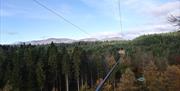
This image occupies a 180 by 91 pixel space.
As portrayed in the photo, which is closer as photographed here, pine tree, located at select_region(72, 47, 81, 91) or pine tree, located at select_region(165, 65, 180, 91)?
pine tree, located at select_region(165, 65, 180, 91)

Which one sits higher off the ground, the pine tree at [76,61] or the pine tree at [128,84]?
the pine tree at [76,61]

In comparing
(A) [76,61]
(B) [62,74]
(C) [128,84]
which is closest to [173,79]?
(C) [128,84]

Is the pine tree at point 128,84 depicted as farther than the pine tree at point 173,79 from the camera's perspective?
Yes

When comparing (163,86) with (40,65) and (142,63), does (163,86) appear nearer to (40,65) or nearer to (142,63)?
(40,65)

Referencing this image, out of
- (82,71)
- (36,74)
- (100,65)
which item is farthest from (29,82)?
(100,65)

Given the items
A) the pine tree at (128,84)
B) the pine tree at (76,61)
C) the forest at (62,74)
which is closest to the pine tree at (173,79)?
the forest at (62,74)

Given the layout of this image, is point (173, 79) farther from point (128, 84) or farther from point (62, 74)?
point (62, 74)

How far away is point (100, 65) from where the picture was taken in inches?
2682

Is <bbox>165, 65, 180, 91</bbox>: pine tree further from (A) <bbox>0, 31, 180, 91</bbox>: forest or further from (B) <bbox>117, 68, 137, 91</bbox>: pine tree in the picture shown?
(B) <bbox>117, 68, 137, 91</bbox>: pine tree

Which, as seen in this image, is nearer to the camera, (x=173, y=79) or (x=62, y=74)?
(x=173, y=79)

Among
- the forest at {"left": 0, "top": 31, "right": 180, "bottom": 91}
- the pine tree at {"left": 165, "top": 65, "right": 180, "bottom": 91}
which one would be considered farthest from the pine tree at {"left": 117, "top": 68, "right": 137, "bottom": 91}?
the pine tree at {"left": 165, "top": 65, "right": 180, "bottom": 91}

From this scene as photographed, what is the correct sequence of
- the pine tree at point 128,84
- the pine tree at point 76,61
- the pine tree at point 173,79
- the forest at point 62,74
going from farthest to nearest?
1. the pine tree at point 76,61
2. the forest at point 62,74
3. the pine tree at point 128,84
4. the pine tree at point 173,79

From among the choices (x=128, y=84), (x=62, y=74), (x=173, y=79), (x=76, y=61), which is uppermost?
(x=76, y=61)

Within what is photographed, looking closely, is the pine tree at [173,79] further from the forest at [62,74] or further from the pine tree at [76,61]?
the pine tree at [76,61]
